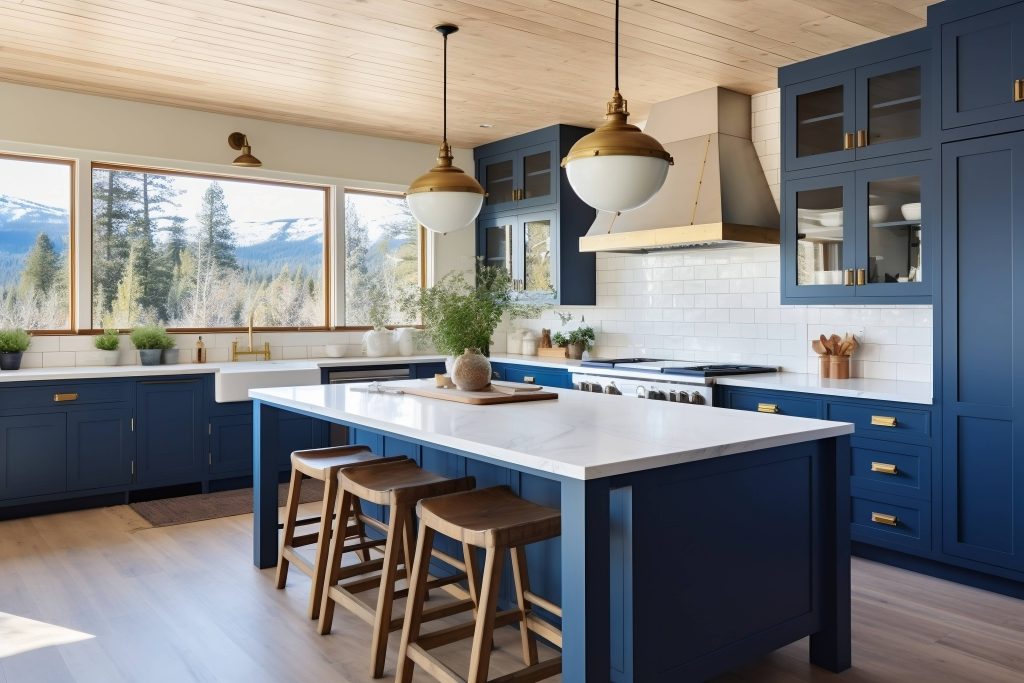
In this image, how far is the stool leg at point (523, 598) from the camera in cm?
292

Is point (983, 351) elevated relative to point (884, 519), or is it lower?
elevated

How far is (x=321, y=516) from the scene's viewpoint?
3730 mm

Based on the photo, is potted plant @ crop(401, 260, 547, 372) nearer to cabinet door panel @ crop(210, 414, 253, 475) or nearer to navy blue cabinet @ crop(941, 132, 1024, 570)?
navy blue cabinet @ crop(941, 132, 1024, 570)

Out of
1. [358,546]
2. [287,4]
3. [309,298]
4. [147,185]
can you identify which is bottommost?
[358,546]

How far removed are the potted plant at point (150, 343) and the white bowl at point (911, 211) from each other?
4835 millimetres

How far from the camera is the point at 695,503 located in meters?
2.49

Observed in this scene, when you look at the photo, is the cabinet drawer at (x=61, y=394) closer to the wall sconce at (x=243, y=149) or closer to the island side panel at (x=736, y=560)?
the wall sconce at (x=243, y=149)

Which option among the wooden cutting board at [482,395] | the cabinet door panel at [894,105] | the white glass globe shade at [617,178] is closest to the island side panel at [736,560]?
the white glass globe shade at [617,178]

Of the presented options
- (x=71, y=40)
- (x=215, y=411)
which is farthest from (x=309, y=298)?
(x=71, y=40)

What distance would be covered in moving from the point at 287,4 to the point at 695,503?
300 centimetres

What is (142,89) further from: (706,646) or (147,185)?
(706,646)

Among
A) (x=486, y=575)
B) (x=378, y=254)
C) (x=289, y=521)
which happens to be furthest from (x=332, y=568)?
(x=378, y=254)

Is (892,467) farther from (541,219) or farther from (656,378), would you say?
(541,219)

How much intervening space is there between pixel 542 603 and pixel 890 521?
2.19 m
